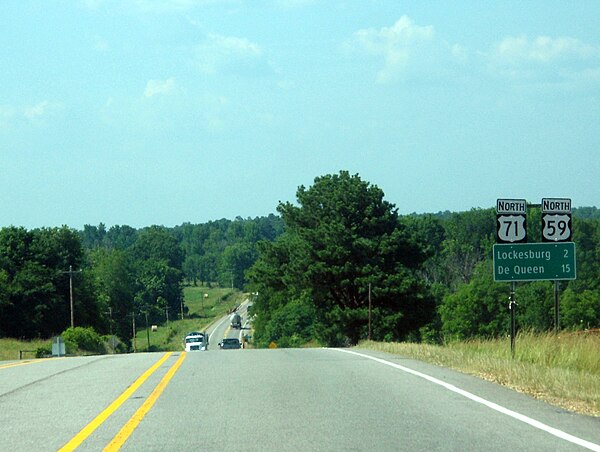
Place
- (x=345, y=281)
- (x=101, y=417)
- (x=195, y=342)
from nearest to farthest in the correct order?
(x=101, y=417) → (x=345, y=281) → (x=195, y=342)

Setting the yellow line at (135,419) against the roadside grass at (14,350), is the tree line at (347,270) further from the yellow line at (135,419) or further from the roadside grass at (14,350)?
the yellow line at (135,419)

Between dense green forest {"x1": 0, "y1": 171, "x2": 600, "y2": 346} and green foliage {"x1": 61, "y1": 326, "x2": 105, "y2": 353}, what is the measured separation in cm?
1079

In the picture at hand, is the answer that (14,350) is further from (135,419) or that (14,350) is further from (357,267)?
(135,419)

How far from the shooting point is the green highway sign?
19609 millimetres

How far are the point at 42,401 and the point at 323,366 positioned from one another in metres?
6.58

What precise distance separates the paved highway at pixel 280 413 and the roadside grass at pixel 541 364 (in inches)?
19.3

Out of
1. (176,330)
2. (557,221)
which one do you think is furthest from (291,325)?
(557,221)

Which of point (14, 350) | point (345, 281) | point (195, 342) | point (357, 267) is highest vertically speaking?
point (357, 267)

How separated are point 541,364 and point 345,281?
4488 centimetres

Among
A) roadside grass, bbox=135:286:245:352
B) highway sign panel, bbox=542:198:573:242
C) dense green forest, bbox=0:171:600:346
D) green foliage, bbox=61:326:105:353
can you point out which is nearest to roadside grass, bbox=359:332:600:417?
highway sign panel, bbox=542:198:573:242

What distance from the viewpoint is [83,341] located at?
226 feet

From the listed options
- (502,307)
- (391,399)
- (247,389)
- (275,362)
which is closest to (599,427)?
(391,399)

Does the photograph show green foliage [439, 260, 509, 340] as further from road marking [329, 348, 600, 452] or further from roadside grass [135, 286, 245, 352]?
road marking [329, 348, 600, 452]

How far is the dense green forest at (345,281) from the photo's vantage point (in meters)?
62.9
